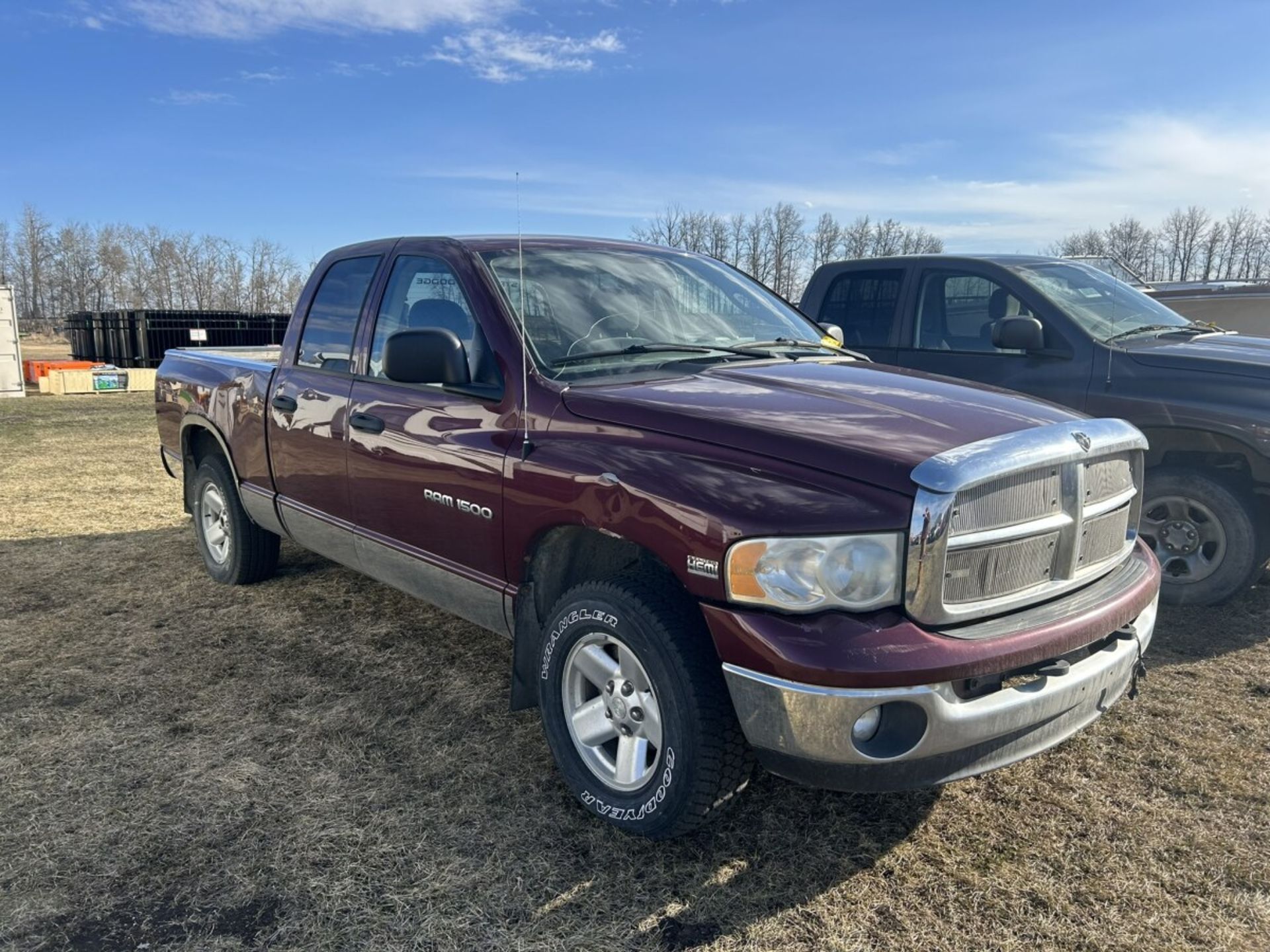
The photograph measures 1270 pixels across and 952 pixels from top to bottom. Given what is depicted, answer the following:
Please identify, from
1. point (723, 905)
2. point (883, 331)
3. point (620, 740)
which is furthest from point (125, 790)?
point (883, 331)

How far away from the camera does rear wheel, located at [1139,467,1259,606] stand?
4.99 metres

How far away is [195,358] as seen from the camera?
5691mm

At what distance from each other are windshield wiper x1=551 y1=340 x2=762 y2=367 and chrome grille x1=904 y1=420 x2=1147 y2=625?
1.31m

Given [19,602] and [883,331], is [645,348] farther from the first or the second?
[19,602]

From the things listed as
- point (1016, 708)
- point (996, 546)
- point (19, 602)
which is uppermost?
point (996, 546)

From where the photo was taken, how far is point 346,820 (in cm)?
309

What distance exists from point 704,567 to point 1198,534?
392cm

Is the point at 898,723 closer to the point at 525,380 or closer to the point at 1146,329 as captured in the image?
the point at 525,380

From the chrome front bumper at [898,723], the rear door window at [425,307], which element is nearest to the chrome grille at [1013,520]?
the chrome front bumper at [898,723]

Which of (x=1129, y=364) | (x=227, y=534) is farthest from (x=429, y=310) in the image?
(x=1129, y=364)

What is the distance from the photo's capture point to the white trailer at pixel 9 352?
19.4 meters

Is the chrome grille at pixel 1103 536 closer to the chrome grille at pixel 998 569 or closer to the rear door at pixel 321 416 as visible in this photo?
the chrome grille at pixel 998 569

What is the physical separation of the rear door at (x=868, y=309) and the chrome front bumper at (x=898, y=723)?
390 cm

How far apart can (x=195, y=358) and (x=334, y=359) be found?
74.2 inches
